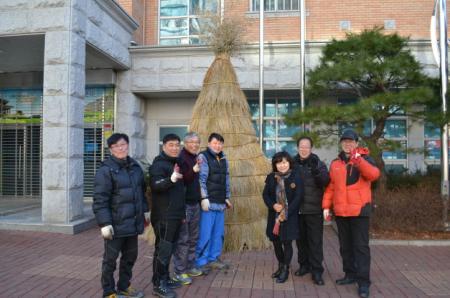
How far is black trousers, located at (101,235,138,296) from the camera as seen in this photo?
4.48 meters

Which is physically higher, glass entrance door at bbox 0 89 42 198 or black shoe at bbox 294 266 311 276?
glass entrance door at bbox 0 89 42 198

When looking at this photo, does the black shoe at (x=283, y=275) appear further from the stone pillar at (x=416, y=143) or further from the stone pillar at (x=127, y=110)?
the stone pillar at (x=416, y=143)

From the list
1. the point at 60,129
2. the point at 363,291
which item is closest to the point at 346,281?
the point at 363,291

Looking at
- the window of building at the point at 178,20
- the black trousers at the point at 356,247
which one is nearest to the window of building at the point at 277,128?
the window of building at the point at 178,20

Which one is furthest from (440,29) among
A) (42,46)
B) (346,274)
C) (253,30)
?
(42,46)

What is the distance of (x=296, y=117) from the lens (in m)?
8.36

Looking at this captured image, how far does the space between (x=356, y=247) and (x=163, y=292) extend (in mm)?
2240

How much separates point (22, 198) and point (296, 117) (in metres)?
8.91

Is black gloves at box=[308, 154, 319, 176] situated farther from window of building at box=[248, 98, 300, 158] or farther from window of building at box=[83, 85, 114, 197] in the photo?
window of building at box=[83, 85, 114, 197]

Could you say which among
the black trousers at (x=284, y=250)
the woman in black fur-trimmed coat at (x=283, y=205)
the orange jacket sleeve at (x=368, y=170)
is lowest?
the black trousers at (x=284, y=250)

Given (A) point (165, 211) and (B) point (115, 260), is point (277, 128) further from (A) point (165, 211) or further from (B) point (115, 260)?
(B) point (115, 260)

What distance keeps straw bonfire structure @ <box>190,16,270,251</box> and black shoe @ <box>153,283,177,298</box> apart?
86.2 inches

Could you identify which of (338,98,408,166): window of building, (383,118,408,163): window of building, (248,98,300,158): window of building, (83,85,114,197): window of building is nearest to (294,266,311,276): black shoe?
(248,98,300,158): window of building

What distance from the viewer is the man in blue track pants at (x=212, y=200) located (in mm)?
5758
